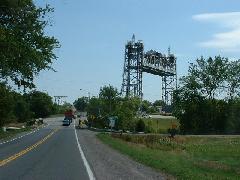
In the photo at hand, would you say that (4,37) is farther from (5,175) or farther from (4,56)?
(5,175)

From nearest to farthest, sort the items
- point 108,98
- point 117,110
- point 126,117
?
1. point 126,117
2. point 117,110
3. point 108,98

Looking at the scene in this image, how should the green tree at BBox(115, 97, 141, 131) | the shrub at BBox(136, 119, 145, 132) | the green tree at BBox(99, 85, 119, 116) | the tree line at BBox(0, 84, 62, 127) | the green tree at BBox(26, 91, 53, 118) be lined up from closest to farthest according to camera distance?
the tree line at BBox(0, 84, 62, 127)
the shrub at BBox(136, 119, 145, 132)
the green tree at BBox(115, 97, 141, 131)
the green tree at BBox(99, 85, 119, 116)
the green tree at BBox(26, 91, 53, 118)

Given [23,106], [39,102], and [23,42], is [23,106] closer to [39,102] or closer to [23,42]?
[39,102]

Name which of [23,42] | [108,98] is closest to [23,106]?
[108,98]

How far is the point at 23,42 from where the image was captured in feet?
151

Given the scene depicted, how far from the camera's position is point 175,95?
9525 cm

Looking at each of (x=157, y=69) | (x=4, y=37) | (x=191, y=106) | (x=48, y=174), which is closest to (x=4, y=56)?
(x=4, y=37)

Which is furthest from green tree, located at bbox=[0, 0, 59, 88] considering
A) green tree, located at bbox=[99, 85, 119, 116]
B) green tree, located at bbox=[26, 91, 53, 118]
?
green tree, located at bbox=[26, 91, 53, 118]

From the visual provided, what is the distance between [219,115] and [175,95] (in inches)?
339

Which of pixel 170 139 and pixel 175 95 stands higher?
pixel 175 95

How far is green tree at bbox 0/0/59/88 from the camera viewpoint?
4359cm

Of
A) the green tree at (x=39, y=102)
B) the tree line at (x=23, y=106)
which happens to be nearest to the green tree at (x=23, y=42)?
the tree line at (x=23, y=106)

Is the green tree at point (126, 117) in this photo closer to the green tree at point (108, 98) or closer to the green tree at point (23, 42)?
the green tree at point (108, 98)

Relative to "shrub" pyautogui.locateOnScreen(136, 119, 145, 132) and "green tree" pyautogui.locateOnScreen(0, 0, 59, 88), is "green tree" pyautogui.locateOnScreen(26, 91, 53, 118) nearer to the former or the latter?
"shrub" pyautogui.locateOnScreen(136, 119, 145, 132)
